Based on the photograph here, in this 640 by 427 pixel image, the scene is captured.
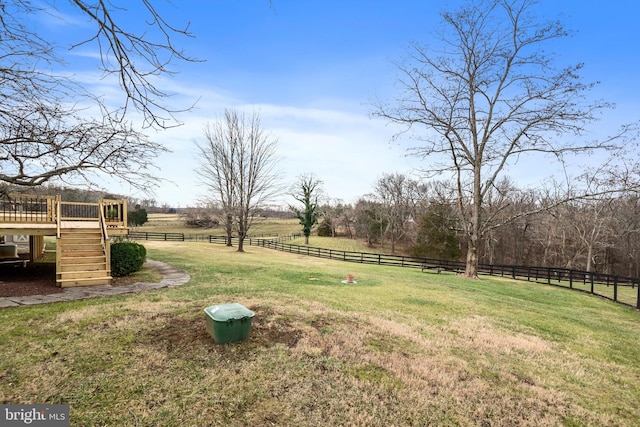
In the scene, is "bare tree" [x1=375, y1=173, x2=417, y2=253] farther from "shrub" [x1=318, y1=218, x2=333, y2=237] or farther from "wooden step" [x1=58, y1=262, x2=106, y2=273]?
"wooden step" [x1=58, y1=262, x2=106, y2=273]

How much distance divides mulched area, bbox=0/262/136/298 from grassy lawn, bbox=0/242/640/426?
200 cm

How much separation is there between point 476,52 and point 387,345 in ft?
50.6

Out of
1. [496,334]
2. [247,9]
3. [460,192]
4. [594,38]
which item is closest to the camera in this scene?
[247,9]

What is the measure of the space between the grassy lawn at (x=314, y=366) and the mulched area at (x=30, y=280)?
2004mm

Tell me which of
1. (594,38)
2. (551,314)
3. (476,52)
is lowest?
(551,314)

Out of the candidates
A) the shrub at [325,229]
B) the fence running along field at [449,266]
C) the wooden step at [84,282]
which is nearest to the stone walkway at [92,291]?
the wooden step at [84,282]

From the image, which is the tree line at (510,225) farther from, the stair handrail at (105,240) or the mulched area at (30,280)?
the mulched area at (30,280)

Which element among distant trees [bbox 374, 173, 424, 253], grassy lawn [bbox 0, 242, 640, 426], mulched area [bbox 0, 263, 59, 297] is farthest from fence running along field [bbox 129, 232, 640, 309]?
mulched area [bbox 0, 263, 59, 297]

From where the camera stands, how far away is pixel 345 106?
47.8ft

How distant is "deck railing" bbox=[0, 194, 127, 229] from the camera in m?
9.58

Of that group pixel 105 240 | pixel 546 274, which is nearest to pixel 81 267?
pixel 105 240

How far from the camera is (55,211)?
10.3m

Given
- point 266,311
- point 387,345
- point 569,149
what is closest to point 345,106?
point 569,149

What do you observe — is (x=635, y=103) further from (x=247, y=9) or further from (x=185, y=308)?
(x=185, y=308)
